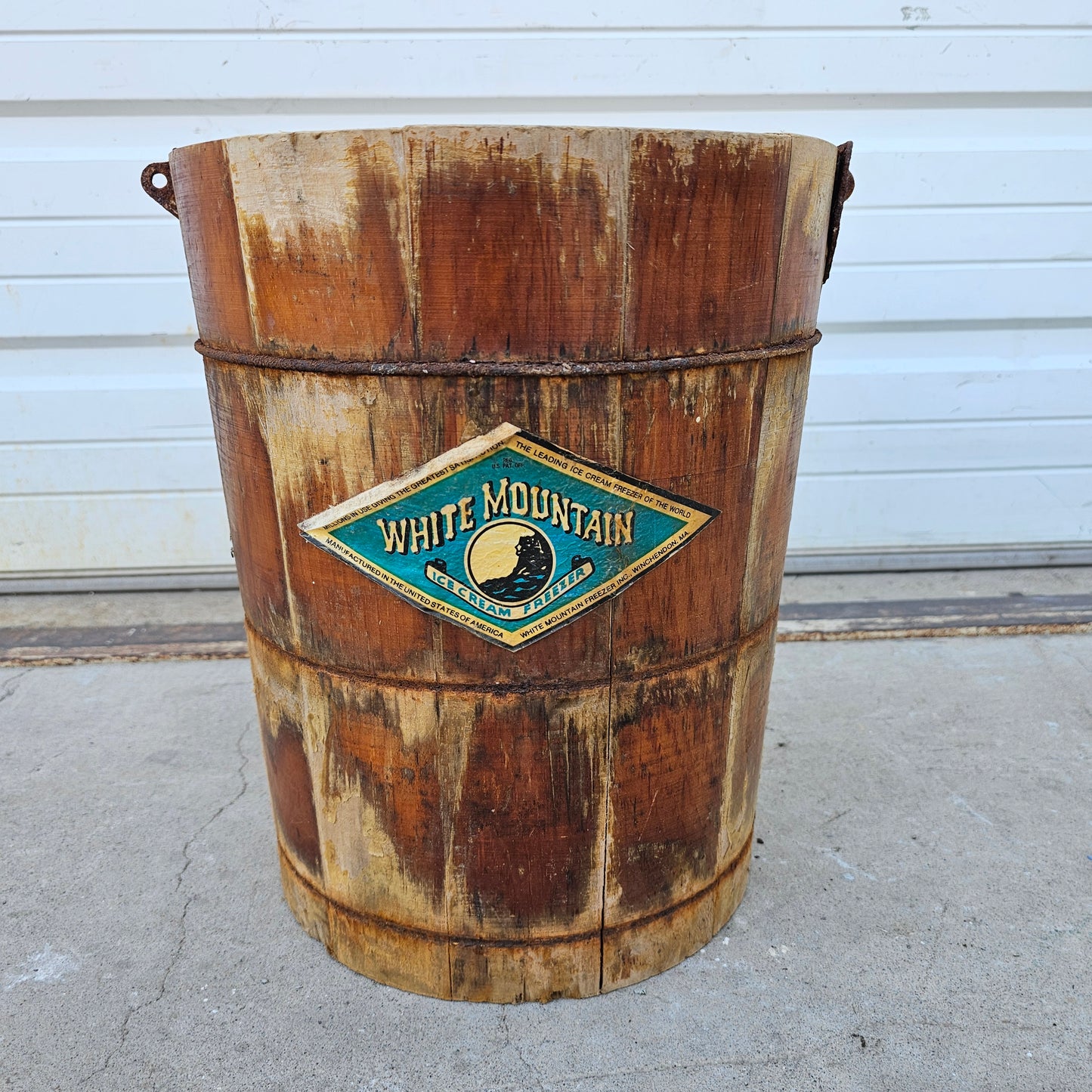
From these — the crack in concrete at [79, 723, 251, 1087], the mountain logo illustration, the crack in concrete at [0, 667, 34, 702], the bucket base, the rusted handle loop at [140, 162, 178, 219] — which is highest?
the rusted handle loop at [140, 162, 178, 219]

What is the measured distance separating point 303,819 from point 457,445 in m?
0.94

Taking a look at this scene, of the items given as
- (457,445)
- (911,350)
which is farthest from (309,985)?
(911,350)

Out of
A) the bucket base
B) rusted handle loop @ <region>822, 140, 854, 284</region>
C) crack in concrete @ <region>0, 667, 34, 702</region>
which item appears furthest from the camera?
crack in concrete @ <region>0, 667, 34, 702</region>

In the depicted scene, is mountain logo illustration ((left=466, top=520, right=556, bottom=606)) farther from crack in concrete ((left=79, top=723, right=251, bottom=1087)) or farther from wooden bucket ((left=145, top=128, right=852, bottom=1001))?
crack in concrete ((left=79, top=723, right=251, bottom=1087))

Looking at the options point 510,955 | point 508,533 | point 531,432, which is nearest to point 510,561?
point 508,533

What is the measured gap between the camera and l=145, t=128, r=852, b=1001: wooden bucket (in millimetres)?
1331

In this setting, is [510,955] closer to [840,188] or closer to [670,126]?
[840,188]

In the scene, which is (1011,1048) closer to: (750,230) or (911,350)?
(750,230)

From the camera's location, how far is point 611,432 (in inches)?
56.3

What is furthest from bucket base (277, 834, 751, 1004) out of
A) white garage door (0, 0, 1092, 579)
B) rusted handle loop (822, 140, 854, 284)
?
white garage door (0, 0, 1092, 579)

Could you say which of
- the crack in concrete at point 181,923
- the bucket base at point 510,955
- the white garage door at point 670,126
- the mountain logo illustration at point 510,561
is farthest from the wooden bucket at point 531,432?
the white garage door at point 670,126

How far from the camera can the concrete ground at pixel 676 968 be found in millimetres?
1691

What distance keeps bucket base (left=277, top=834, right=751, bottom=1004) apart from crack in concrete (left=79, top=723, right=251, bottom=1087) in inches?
13.2

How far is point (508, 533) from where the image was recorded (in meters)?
1.43
